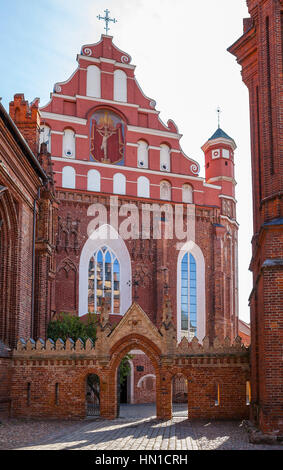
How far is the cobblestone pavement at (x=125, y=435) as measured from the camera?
46.7 ft

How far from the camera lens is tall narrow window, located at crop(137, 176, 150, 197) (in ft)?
123

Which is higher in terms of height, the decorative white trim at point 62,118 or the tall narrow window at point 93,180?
the decorative white trim at point 62,118

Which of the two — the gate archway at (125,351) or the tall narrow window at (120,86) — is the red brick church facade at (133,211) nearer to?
the tall narrow window at (120,86)

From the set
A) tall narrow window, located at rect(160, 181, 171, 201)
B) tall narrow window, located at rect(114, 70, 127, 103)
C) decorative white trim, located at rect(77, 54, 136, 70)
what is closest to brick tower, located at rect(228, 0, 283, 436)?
tall narrow window, located at rect(160, 181, 171, 201)

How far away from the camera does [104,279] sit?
1415 inches

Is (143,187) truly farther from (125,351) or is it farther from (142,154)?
(125,351)

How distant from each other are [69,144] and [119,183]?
3704mm

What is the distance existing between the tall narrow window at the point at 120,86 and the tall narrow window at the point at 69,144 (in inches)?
152

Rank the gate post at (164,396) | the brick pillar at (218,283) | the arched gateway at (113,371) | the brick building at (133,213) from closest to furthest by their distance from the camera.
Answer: the arched gateway at (113,371) < the gate post at (164,396) < the brick building at (133,213) < the brick pillar at (218,283)

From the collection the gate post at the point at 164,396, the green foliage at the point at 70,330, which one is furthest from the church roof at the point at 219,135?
the gate post at the point at 164,396

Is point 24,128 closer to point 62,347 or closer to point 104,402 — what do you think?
point 62,347

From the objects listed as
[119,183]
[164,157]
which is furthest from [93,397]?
[164,157]
